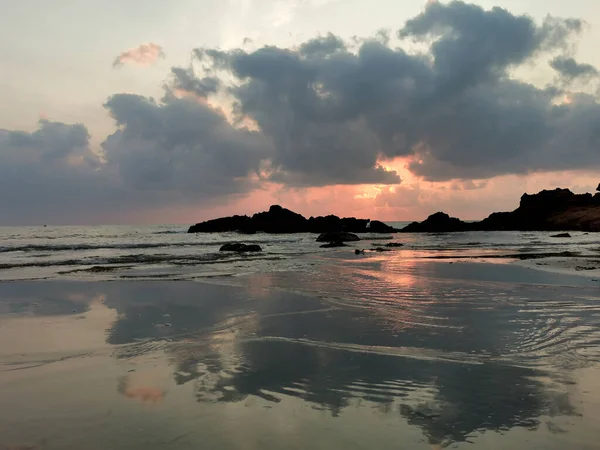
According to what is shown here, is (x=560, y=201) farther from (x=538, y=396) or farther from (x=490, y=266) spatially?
(x=538, y=396)

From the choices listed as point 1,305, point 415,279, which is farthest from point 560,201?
point 1,305

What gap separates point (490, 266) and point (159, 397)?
820 inches

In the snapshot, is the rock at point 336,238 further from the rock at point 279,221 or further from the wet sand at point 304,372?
the wet sand at point 304,372

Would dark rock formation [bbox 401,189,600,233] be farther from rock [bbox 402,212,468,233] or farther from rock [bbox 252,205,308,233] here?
rock [bbox 252,205,308,233]

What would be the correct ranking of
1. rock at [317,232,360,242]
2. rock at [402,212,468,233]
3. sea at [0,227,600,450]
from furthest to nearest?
rock at [402,212,468,233] < rock at [317,232,360,242] < sea at [0,227,600,450]

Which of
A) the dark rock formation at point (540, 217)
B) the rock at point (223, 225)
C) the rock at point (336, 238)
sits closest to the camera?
the rock at point (336, 238)

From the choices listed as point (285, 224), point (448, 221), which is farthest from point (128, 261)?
point (448, 221)

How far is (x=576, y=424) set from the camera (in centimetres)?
473

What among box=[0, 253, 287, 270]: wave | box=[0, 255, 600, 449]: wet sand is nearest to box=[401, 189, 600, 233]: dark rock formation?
box=[0, 253, 287, 270]: wave

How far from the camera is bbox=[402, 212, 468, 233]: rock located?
90.4m

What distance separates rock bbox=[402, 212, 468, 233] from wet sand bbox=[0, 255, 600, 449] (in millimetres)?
79675

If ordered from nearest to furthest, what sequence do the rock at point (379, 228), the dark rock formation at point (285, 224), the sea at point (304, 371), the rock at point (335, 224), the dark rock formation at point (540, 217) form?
the sea at point (304, 371) < the dark rock formation at point (540, 217) < the rock at point (379, 228) < the dark rock formation at point (285, 224) < the rock at point (335, 224)

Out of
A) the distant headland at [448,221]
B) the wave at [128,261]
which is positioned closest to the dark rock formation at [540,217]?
the distant headland at [448,221]

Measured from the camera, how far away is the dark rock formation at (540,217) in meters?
86.3
